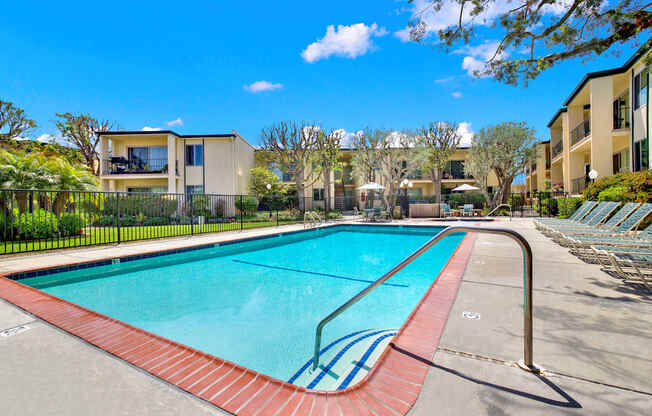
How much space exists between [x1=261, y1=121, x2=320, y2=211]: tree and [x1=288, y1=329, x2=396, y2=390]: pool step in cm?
1781

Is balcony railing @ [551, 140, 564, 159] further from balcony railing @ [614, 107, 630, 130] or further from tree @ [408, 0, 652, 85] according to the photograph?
tree @ [408, 0, 652, 85]

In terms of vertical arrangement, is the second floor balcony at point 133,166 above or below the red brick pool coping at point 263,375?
above

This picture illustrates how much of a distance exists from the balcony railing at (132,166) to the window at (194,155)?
1.69 m

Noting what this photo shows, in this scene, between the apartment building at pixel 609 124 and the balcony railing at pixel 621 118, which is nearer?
the apartment building at pixel 609 124

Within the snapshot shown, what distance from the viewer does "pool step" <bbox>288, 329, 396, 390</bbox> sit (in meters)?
2.40

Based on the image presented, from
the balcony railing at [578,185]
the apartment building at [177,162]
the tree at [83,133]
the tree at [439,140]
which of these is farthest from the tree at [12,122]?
the balcony railing at [578,185]

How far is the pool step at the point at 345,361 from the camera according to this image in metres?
2.40

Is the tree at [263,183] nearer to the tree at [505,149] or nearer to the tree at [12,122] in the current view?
the tree at [505,149]

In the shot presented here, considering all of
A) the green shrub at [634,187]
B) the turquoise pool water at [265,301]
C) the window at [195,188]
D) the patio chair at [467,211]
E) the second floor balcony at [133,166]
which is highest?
the second floor balcony at [133,166]

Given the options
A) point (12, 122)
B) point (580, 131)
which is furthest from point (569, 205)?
point (12, 122)

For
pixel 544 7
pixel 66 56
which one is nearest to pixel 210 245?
pixel 544 7

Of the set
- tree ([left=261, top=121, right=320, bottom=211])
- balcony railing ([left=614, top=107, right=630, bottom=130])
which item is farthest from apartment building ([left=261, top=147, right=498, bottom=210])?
balcony railing ([left=614, top=107, right=630, bottom=130])

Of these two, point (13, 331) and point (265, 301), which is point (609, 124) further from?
point (13, 331)

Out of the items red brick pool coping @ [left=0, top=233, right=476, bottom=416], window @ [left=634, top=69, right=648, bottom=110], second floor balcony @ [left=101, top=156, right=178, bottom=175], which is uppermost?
window @ [left=634, top=69, right=648, bottom=110]
